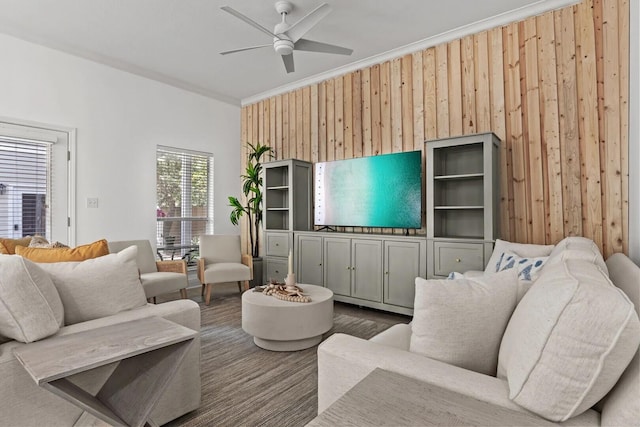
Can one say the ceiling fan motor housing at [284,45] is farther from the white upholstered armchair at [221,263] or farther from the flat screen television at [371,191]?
the white upholstered armchair at [221,263]

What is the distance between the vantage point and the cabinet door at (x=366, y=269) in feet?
12.5

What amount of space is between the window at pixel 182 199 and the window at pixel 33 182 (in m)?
1.11

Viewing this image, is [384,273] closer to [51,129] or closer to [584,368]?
[584,368]

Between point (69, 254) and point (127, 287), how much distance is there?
0.44 meters

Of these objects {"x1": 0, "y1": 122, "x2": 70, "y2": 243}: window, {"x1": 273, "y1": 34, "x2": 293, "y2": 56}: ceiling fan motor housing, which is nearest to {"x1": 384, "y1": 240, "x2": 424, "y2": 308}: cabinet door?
{"x1": 273, "y1": 34, "x2": 293, "y2": 56}: ceiling fan motor housing

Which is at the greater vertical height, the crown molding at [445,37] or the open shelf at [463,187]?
the crown molding at [445,37]

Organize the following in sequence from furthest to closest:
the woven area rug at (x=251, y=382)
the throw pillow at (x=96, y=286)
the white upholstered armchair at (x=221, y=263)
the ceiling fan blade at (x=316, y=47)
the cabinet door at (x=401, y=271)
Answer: the white upholstered armchair at (x=221, y=263)
the cabinet door at (x=401, y=271)
the ceiling fan blade at (x=316, y=47)
the woven area rug at (x=251, y=382)
the throw pillow at (x=96, y=286)

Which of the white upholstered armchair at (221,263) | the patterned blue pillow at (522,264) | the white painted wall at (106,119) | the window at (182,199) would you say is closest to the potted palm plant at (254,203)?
the white upholstered armchair at (221,263)

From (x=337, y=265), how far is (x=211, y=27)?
2.94m

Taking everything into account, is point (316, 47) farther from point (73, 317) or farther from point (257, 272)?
point (257, 272)

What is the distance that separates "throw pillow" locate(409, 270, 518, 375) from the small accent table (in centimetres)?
91

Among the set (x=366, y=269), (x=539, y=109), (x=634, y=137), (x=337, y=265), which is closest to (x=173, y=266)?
(x=337, y=265)

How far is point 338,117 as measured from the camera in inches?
183

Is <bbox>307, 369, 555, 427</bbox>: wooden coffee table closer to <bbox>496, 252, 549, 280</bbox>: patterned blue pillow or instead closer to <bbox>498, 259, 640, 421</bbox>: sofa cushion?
<bbox>498, 259, 640, 421</bbox>: sofa cushion
